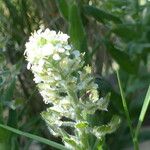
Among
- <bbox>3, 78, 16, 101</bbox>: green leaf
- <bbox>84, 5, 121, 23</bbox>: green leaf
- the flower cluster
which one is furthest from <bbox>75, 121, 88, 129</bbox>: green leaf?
<bbox>84, 5, 121, 23</bbox>: green leaf

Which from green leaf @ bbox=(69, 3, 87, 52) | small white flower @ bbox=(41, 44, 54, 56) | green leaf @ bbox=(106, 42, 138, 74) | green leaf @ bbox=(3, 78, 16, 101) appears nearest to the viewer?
small white flower @ bbox=(41, 44, 54, 56)

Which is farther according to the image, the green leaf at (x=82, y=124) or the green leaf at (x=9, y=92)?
the green leaf at (x=9, y=92)

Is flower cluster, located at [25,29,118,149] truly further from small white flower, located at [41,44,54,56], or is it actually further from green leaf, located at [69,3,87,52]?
green leaf, located at [69,3,87,52]

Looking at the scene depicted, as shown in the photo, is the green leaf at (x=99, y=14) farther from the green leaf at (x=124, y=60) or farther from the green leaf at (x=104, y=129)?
the green leaf at (x=104, y=129)

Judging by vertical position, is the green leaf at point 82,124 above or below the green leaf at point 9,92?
below

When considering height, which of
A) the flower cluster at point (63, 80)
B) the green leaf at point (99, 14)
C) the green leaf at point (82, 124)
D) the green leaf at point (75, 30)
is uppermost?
the green leaf at point (99, 14)

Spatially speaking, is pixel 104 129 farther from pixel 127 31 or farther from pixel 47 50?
pixel 127 31

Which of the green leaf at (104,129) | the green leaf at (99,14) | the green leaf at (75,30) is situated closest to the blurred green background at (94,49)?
the green leaf at (99,14)
